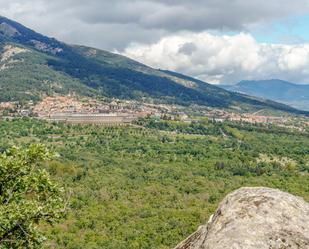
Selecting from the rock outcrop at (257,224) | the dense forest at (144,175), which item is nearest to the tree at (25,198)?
the dense forest at (144,175)

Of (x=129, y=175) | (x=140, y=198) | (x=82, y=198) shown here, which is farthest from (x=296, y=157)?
(x=82, y=198)

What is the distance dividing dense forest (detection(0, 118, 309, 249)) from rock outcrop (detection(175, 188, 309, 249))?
13.4m

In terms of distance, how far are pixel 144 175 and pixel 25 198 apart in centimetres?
10290

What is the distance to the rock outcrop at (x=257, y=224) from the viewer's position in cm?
894

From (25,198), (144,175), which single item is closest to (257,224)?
(25,198)

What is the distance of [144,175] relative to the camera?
394 ft

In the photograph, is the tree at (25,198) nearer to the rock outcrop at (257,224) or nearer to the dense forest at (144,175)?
the dense forest at (144,175)

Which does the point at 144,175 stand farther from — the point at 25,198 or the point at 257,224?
the point at 257,224

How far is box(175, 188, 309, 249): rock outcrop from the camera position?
894 cm

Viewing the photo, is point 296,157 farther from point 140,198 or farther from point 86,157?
point 140,198

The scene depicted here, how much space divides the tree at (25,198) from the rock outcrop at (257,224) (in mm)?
7769

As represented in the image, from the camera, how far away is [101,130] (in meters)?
193

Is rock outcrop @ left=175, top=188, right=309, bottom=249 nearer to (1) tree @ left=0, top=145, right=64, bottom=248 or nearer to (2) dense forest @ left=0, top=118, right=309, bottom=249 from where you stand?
(1) tree @ left=0, top=145, right=64, bottom=248

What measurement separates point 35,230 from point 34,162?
268 centimetres
